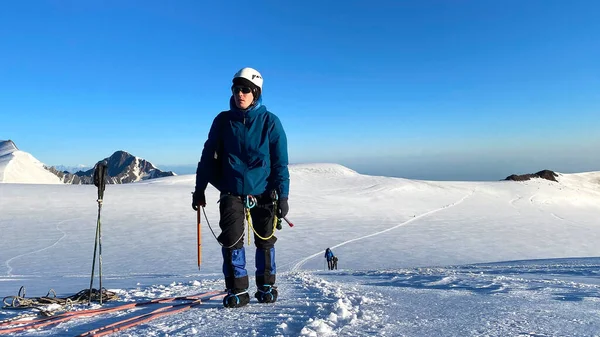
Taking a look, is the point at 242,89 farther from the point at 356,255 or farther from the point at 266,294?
the point at 356,255

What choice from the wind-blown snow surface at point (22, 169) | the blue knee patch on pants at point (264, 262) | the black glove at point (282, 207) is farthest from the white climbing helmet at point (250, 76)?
the wind-blown snow surface at point (22, 169)

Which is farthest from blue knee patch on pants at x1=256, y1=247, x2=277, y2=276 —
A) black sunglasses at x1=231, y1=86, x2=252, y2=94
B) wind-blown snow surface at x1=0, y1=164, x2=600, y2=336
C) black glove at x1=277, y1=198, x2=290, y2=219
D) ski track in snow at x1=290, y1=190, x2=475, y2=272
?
ski track in snow at x1=290, y1=190, x2=475, y2=272

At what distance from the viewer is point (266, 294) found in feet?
13.1

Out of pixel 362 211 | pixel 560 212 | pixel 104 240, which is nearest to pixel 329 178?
pixel 362 211

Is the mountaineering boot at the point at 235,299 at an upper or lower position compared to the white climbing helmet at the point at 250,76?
lower

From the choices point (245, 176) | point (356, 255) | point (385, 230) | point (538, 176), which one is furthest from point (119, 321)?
point (538, 176)

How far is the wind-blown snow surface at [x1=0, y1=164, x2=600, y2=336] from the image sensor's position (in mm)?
3066

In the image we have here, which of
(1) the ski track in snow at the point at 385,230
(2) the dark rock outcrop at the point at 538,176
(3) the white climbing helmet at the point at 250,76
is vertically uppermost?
(2) the dark rock outcrop at the point at 538,176

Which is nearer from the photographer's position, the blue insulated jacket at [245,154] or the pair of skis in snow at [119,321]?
the pair of skis in snow at [119,321]

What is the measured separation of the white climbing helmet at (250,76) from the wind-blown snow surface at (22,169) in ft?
203

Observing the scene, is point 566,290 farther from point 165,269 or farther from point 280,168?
point 165,269

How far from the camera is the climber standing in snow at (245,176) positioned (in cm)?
399

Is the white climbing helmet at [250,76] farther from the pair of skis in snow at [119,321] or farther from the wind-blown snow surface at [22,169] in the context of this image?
the wind-blown snow surface at [22,169]

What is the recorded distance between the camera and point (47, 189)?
28.4m
